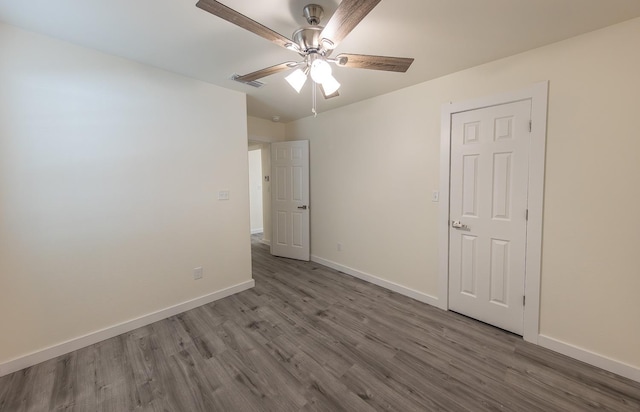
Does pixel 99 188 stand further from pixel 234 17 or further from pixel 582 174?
pixel 582 174

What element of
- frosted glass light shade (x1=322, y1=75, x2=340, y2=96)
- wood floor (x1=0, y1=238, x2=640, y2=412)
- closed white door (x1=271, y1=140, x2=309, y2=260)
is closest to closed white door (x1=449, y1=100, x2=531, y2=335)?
wood floor (x1=0, y1=238, x2=640, y2=412)

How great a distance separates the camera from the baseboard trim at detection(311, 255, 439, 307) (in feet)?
9.09

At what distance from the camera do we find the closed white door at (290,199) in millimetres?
4117

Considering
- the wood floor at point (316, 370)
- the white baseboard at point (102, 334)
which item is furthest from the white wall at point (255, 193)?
the wood floor at point (316, 370)

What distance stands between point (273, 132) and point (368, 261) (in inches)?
107

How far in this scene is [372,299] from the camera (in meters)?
2.88

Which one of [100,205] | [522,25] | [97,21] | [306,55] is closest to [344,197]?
[306,55]

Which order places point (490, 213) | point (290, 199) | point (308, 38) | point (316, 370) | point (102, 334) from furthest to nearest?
point (290, 199) → point (490, 213) → point (102, 334) → point (316, 370) → point (308, 38)

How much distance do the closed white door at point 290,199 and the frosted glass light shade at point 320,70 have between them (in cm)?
247

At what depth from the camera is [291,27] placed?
1696mm

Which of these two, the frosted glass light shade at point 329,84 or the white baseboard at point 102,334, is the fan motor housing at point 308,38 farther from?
the white baseboard at point 102,334

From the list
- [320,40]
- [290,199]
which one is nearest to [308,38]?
[320,40]

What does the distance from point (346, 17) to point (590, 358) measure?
9.36 ft

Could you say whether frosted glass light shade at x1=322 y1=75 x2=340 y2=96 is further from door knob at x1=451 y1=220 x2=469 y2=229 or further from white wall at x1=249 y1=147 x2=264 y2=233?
white wall at x1=249 y1=147 x2=264 y2=233
